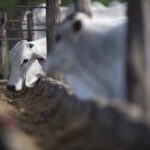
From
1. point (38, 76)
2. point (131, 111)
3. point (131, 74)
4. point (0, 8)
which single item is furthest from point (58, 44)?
point (0, 8)

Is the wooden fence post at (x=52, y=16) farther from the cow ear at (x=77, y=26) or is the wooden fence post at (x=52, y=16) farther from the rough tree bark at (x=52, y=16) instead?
the cow ear at (x=77, y=26)

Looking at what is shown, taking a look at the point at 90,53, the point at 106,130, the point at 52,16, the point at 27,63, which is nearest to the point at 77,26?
the point at 90,53

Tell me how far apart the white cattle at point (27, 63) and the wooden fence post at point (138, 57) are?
8.49m

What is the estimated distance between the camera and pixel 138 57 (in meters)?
5.55

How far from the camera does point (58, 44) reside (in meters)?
7.74

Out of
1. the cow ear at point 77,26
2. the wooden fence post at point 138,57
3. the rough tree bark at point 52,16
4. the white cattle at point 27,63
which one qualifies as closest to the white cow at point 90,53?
the cow ear at point 77,26

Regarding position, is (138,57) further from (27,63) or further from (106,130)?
(27,63)

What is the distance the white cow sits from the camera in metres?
7.18

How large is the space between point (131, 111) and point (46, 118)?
13.1ft

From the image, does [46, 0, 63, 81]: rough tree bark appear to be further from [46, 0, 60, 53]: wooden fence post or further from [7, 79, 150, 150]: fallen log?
[7, 79, 150, 150]: fallen log

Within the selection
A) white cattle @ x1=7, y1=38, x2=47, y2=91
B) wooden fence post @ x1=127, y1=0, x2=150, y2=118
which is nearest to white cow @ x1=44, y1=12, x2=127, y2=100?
wooden fence post @ x1=127, y1=0, x2=150, y2=118

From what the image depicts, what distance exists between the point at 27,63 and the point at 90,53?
7.34 meters

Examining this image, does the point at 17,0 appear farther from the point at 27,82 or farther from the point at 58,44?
the point at 58,44

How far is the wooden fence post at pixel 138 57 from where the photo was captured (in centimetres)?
547
